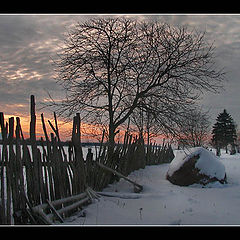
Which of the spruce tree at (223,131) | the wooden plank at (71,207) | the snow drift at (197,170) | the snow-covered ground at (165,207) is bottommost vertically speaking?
the snow-covered ground at (165,207)

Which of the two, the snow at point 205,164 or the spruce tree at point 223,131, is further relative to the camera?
the spruce tree at point 223,131

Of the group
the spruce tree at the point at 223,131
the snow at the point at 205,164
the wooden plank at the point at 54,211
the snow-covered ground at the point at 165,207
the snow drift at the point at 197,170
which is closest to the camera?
the wooden plank at the point at 54,211

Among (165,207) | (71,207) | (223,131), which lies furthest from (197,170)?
(223,131)

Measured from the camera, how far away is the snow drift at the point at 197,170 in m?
8.40

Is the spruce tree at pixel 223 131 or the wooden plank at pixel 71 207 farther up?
the spruce tree at pixel 223 131

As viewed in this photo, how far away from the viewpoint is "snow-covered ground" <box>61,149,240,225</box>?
4.99 meters

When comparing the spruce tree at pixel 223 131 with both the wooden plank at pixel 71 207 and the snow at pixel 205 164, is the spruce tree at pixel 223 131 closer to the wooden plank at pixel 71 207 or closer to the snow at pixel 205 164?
the snow at pixel 205 164

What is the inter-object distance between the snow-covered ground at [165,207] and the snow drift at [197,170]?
1.20ft

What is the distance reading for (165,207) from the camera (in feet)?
19.2

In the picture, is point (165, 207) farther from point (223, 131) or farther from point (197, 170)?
point (223, 131)

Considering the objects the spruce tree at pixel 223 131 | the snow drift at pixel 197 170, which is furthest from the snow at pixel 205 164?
the spruce tree at pixel 223 131

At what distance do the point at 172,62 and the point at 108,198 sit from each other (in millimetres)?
5320

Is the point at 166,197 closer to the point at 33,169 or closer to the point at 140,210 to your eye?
the point at 140,210

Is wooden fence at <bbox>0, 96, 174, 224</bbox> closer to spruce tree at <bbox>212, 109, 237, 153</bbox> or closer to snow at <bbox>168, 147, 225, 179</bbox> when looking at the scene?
snow at <bbox>168, 147, 225, 179</bbox>
